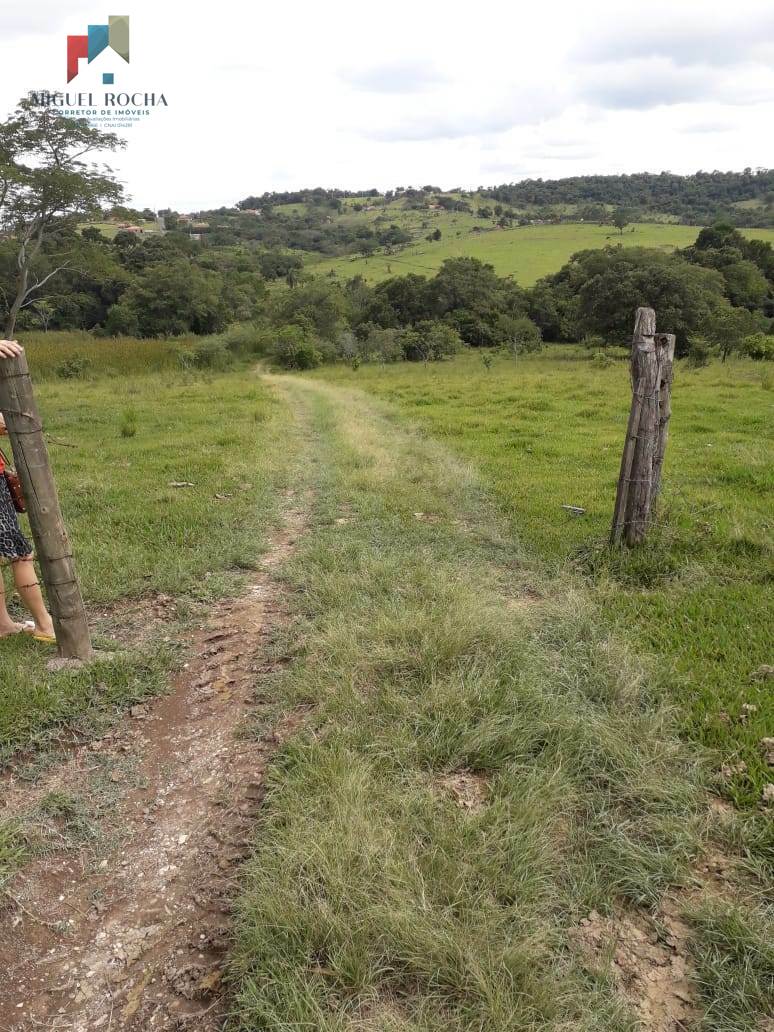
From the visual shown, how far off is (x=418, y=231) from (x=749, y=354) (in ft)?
283

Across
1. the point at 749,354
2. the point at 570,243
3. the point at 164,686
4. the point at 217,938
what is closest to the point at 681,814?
the point at 217,938

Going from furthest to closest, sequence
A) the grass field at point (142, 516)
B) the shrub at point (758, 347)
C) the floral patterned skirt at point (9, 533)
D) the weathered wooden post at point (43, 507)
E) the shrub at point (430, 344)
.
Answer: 1. the shrub at point (430, 344)
2. the shrub at point (758, 347)
3. the floral patterned skirt at point (9, 533)
4. the grass field at point (142, 516)
5. the weathered wooden post at point (43, 507)

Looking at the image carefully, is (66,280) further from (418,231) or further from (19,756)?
(418,231)

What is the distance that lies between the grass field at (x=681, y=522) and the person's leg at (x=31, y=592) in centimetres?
439

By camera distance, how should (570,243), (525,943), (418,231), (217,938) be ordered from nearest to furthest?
(525,943) → (217,938) → (570,243) → (418,231)

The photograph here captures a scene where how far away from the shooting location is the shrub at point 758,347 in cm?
2798

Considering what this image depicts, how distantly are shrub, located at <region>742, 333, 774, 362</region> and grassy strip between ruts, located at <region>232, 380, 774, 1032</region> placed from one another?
29.4m

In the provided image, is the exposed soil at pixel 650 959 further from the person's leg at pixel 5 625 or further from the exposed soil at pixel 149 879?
the person's leg at pixel 5 625

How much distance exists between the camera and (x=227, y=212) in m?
158

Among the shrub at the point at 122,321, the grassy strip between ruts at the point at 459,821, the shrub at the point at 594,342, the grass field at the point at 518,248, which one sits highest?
the grass field at the point at 518,248

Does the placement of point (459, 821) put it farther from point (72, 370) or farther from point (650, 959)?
point (72, 370)

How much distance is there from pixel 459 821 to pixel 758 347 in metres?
32.4

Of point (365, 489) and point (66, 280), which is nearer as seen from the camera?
point (365, 489)

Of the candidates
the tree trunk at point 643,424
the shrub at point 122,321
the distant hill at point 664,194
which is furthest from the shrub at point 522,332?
the distant hill at point 664,194
